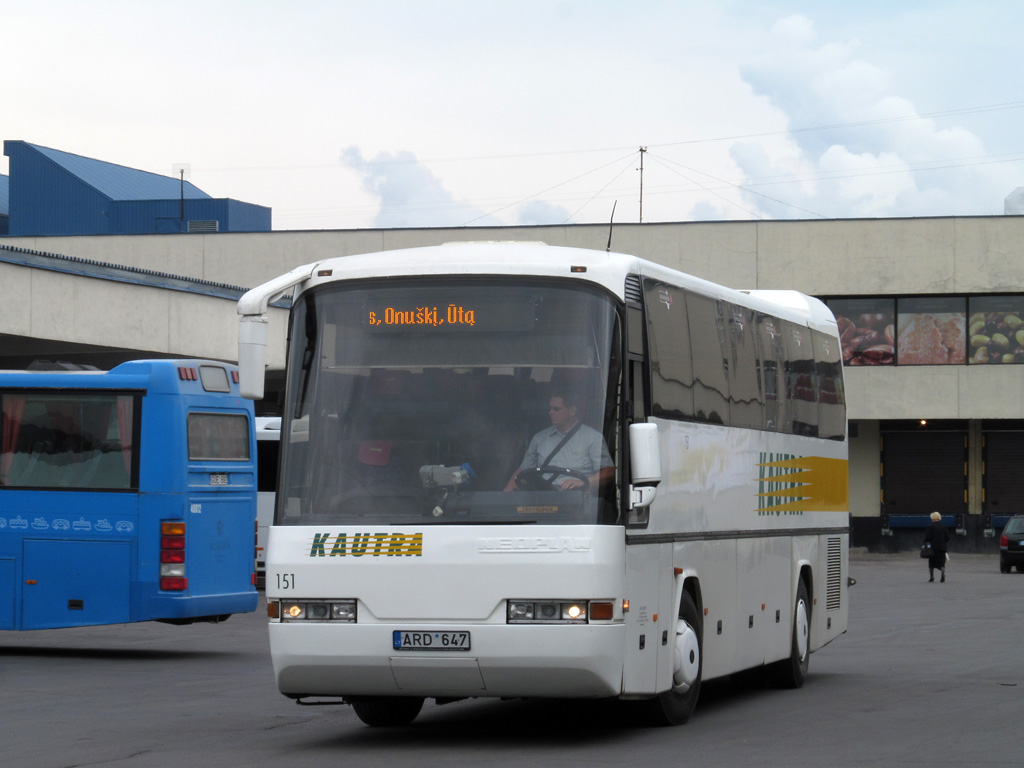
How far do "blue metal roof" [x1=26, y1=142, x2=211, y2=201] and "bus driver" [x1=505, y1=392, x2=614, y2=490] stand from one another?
59559 millimetres

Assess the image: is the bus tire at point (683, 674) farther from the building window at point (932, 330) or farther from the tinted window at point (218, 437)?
the building window at point (932, 330)

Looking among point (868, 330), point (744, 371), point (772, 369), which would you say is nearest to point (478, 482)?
point (744, 371)

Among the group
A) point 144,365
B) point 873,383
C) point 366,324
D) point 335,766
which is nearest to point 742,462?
point 366,324

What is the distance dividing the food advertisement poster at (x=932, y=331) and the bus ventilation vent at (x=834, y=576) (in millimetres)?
34625

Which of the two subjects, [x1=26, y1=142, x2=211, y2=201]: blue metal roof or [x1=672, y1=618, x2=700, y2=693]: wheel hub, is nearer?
[x1=672, y1=618, x2=700, y2=693]: wheel hub

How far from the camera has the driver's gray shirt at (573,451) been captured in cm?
993

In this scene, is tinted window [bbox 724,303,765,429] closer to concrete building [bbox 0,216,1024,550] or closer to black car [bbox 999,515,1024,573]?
black car [bbox 999,515,1024,573]

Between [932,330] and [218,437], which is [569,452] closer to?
[218,437]

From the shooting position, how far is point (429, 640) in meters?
9.80

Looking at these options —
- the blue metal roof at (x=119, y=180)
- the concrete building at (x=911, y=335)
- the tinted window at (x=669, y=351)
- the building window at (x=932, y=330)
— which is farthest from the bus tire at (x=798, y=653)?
the blue metal roof at (x=119, y=180)

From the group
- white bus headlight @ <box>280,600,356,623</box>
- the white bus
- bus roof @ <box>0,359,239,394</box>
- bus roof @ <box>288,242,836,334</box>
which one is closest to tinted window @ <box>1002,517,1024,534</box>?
bus roof @ <box>0,359,239,394</box>

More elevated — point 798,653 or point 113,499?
point 113,499

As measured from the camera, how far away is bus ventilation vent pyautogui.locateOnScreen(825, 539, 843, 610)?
632 inches

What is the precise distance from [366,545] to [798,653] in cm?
621
